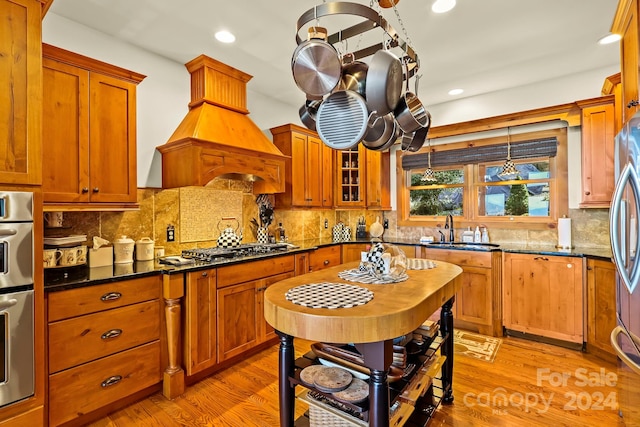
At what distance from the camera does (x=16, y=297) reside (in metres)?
1.66

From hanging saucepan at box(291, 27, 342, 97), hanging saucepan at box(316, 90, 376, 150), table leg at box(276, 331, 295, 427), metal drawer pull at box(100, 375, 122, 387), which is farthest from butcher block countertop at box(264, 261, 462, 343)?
metal drawer pull at box(100, 375, 122, 387)

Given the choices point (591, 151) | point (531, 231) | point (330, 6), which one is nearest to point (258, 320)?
point (330, 6)

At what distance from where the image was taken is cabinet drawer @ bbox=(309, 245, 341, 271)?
3690 mm

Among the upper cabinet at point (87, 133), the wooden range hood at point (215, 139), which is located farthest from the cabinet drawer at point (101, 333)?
the wooden range hood at point (215, 139)

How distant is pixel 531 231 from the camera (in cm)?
383

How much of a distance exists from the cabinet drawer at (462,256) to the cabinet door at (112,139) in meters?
3.12

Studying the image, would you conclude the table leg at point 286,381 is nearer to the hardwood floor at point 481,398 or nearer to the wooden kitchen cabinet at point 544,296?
the hardwood floor at point 481,398

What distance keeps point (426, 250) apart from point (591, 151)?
188 cm

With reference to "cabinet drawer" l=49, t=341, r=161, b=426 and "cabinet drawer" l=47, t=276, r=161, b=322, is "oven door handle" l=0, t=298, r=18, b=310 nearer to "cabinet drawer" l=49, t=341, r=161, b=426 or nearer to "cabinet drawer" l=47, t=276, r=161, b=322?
"cabinet drawer" l=47, t=276, r=161, b=322

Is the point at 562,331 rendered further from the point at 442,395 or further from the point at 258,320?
the point at 258,320

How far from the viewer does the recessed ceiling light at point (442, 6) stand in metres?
2.28

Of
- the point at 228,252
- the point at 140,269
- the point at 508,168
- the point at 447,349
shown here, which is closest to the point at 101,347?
the point at 140,269

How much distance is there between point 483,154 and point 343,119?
10.1 ft

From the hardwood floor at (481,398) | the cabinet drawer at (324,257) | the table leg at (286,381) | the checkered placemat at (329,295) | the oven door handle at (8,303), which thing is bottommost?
the hardwood floor at (481,398)
